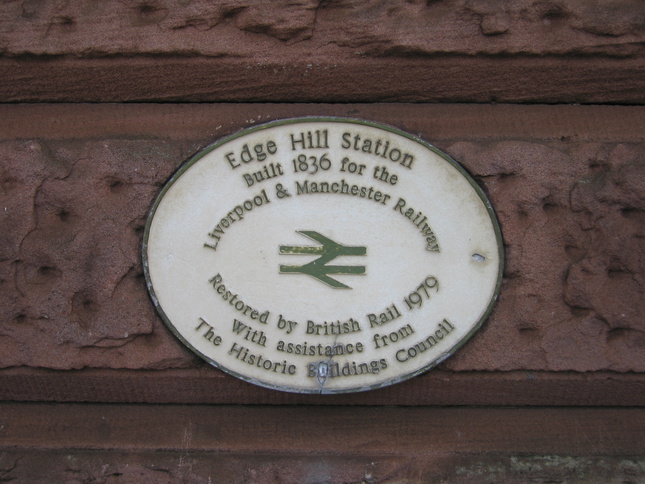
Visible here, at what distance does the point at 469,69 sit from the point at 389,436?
1115 millimetres

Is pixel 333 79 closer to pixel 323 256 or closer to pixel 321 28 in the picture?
pixel 321 28

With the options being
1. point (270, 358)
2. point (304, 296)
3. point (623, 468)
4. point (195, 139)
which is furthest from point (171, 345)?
point (623, 468)

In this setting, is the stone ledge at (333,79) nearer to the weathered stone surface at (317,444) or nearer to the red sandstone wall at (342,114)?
the red sandstone wall at (342,114)

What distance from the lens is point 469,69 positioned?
1771 mm

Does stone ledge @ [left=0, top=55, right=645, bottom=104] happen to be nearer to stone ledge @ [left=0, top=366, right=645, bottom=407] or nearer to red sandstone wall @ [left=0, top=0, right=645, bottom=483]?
red sandstone wall @ [left=0, top=0, right=645, bottom=483]

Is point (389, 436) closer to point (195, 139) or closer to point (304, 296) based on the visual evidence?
point (304, 296)

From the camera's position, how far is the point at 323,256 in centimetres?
179

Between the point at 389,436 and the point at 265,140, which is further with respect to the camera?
the point at 389,436

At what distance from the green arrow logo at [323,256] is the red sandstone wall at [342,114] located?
0.37 metres

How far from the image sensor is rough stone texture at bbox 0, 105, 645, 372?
176 cm

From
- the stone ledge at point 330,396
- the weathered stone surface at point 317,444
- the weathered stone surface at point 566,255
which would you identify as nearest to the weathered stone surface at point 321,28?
the weathered stone surface at point 566,255

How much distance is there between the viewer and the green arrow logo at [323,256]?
1.78 m

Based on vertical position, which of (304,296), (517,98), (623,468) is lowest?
(623,468)

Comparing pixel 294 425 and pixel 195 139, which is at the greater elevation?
pixel 195 139
